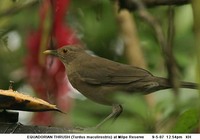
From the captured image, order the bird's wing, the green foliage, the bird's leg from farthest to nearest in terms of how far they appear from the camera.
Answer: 1. the bird's wing
2. the bird's leg
3. the green foliage

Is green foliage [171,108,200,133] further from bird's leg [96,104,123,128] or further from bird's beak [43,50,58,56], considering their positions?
bird's beak [43,50,58,56]

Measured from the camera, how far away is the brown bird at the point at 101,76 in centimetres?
133

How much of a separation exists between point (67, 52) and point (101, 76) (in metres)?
0.11

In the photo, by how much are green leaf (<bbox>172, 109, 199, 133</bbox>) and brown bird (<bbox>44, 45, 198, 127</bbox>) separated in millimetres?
241

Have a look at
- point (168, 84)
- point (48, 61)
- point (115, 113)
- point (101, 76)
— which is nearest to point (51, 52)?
point (48, 61)

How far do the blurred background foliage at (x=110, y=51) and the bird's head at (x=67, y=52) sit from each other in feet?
0.19

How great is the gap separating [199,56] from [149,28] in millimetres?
422

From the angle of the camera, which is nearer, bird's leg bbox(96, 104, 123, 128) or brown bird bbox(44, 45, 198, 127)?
bird's leg bbox(96, 104, 123, 128)

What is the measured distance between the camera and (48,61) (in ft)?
4.46

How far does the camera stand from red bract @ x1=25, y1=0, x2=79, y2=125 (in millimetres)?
1300

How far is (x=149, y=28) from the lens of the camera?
3.99 feet

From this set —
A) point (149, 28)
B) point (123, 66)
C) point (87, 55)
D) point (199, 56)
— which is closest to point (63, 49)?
point (87, 55)

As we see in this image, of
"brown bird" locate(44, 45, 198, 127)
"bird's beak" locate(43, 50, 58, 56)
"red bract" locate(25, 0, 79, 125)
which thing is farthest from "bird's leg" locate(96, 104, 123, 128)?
"bird's beak" locate(43, 50, 58, 56)

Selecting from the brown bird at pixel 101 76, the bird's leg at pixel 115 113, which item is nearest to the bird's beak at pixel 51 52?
the brown bird at pixel 101 76
